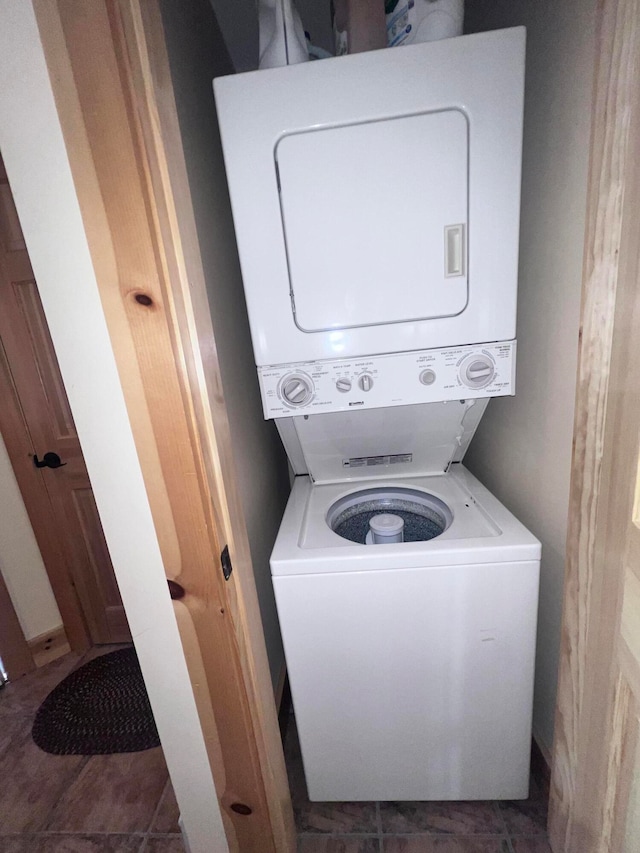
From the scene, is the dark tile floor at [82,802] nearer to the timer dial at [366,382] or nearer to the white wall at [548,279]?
the white wall at [548,279]

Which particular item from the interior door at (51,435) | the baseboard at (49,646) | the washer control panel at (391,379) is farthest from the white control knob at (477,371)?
Result: the baseboard at (49,646)

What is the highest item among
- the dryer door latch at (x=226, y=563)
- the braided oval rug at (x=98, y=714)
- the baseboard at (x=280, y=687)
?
the dryer door latch at (x=226, y=563)

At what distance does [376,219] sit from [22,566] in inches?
90.2

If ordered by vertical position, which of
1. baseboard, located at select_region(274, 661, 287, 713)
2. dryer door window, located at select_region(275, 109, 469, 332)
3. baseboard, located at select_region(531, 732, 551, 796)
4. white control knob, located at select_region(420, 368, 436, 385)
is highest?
dryer door window, located at select_region(275, 109, 469, 332)

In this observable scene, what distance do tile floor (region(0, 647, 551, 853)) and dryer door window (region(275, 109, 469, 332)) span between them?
1629 mm

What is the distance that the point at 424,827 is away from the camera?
1184 millimetres

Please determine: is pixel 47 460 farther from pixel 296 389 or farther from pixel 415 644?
pixel 415 644

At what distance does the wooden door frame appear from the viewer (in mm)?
671

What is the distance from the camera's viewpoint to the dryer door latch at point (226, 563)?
0.76m

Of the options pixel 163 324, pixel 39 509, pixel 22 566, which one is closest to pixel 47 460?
pixel 39 509

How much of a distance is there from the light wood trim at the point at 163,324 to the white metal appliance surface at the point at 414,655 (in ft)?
0.69

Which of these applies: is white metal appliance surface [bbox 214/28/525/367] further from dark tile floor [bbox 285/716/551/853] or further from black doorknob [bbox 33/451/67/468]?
dark tile floor [bbox 285/716/551/853]

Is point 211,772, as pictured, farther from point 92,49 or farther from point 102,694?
point 92,49

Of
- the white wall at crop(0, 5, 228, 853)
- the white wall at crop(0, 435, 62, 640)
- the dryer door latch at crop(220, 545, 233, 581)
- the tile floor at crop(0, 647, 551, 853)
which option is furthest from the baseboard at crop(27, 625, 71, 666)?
Answer: the dryer door latch at crop(220, 545, 233, 581)
